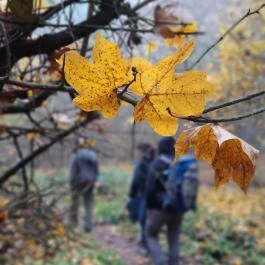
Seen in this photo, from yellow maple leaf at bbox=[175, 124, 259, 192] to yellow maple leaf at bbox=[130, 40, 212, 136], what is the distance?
80mm

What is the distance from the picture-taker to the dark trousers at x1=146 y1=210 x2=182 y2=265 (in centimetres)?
668

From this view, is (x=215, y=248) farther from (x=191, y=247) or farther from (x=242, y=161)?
(x=242, y=161)

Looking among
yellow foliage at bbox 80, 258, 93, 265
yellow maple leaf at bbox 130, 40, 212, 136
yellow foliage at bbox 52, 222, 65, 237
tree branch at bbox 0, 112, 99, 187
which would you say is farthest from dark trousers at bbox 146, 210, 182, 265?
yellow maple leaf at bbox 130, 40, 212, 136

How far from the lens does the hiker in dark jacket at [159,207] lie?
6.43 metres

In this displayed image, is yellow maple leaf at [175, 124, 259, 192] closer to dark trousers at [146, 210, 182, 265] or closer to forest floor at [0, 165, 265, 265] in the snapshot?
forest floor at [0, 165, 265, 265]

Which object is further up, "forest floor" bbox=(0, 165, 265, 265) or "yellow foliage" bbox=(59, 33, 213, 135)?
"yellow foliage" bbox=(59, 33, 213, 135)

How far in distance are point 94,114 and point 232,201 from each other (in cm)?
1343

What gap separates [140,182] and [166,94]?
7.11m

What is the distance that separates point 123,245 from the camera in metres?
10.5

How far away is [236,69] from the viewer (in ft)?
35.6

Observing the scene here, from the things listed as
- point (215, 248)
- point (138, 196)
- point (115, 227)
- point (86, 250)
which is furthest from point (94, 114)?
point (115, 227)

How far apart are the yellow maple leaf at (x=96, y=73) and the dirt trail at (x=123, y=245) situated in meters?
8.29

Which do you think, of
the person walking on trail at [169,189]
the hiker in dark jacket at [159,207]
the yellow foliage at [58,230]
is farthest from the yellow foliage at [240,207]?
the yellow foliage at [58,230]

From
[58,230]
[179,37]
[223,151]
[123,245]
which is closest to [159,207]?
[58,230]
